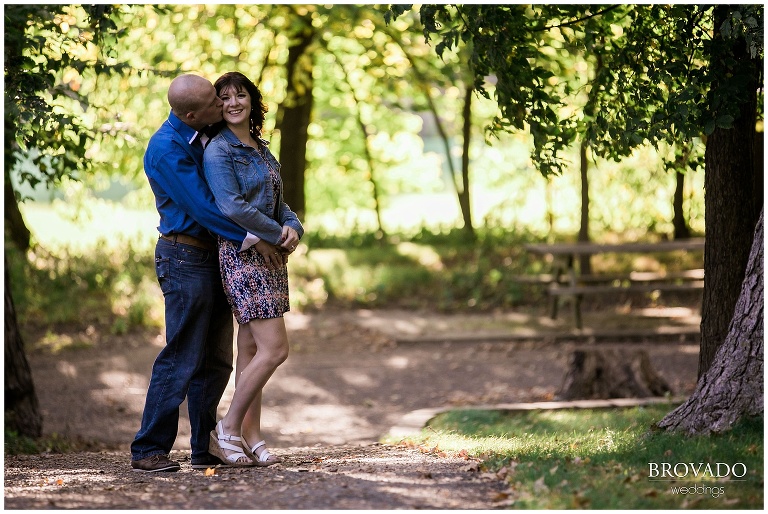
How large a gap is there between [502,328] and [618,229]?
19.1 ft

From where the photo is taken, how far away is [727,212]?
576 centimetres

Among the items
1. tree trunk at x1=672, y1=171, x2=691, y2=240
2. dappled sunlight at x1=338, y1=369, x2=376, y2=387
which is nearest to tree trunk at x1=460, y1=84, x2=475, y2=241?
tree trunk at x1=672, y1=171, x2=691, y2=240

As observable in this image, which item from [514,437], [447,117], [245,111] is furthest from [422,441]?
[447,117]

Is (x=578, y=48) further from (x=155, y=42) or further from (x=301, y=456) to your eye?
(x=155, y=42)

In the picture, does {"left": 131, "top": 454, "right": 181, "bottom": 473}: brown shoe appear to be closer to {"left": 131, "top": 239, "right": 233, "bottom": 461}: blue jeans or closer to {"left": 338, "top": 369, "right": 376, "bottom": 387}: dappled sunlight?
{"left": 131, "top": 239, "right": 233, "bottom": 461}: blue jeans

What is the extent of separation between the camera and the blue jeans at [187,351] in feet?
15.9

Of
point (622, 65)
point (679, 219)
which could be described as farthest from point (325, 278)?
point (622, 65)

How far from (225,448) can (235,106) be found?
1.83 meters

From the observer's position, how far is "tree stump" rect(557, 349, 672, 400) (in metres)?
8.53

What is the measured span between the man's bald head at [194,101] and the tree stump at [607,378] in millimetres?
4956

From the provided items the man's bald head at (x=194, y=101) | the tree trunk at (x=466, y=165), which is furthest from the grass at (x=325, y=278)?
the man's bald head at (x=194, y=101)

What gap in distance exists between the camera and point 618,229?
16.8m

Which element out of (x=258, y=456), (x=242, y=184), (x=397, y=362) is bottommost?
(x=397, y=362)

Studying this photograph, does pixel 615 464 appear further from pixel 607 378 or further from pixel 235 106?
pixel 607 378
